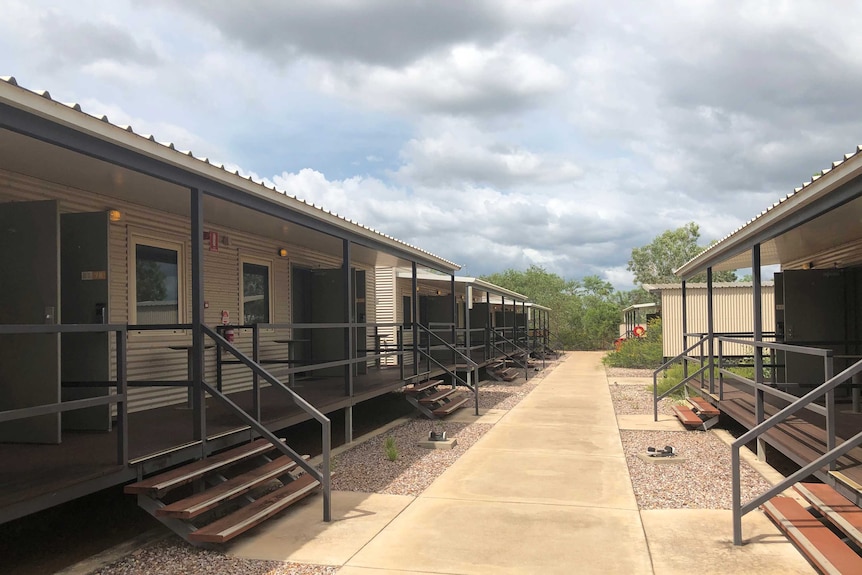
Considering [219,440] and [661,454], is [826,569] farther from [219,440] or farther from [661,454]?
[219,440]

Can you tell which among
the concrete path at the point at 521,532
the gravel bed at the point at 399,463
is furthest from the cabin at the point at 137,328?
the gravel bed at the point at 399,463

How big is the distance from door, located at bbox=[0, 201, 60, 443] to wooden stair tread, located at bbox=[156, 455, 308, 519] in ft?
4.84

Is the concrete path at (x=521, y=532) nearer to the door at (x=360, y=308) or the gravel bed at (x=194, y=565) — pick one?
the gravel bed at (x=194, y=565)

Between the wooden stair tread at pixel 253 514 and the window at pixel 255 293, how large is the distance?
4171 millimetres

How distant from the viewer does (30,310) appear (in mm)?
5391

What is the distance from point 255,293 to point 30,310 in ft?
14.1

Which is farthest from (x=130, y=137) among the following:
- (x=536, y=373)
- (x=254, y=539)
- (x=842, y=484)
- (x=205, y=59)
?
(x=536, y=373)

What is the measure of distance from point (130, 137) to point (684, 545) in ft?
15.0

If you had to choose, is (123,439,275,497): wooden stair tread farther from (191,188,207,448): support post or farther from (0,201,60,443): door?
(0,201,60,443): door

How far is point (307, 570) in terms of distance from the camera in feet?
13.6

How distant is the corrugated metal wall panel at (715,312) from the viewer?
1925 cm

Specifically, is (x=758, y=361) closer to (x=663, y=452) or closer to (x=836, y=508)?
(x=663, y=452)

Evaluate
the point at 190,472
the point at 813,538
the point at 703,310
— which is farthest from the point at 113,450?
the point at 703,310

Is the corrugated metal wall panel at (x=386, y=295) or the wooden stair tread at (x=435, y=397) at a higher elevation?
the corrugated metal wall panel at (x=386, y=295)
